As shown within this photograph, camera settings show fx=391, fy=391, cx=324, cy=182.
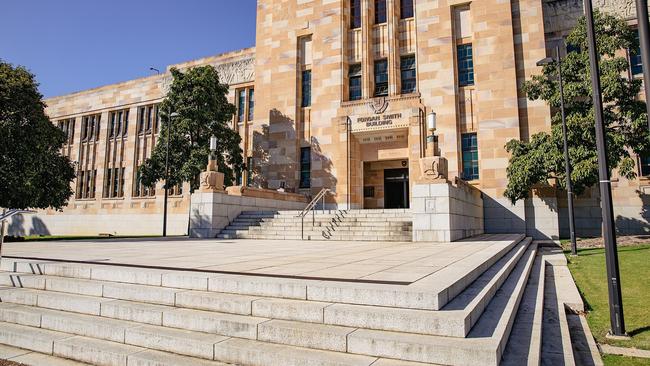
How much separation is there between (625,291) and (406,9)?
2044 centimetres

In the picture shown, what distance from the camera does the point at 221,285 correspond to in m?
5.43

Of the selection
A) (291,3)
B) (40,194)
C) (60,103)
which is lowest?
(40,194)

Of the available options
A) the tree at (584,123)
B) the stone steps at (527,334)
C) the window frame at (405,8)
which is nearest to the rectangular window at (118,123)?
the window frame at (405,8)

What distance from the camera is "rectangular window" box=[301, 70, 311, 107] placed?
→ 2553cm

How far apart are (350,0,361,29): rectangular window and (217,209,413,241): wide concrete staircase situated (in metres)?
13.3

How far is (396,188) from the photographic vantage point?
24.6 meters

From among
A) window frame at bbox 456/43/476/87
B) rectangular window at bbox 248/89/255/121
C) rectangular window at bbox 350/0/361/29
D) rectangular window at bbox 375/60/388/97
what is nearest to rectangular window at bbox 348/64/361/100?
rectangular window at bbox 375/60/388/97

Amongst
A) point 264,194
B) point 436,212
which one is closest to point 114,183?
point 264,194

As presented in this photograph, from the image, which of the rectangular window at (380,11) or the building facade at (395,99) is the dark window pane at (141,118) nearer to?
the building facade at (395,99)

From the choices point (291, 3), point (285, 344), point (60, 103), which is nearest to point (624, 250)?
point (285, 344)

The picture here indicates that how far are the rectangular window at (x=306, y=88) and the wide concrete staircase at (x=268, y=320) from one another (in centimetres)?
2025

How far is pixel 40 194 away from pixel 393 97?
20.6m

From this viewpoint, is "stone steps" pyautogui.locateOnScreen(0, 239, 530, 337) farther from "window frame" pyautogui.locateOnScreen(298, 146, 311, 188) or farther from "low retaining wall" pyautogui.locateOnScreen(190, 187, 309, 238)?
"window frame" pyautogui.locateOnScreen(298, 146, 311, 188)

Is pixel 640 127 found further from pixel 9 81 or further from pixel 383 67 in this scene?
pixel 9 81
